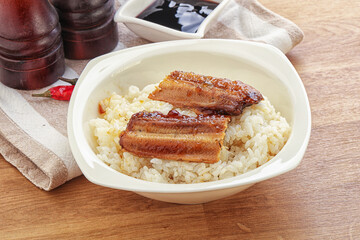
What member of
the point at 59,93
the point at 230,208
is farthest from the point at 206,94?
the point at 59,93

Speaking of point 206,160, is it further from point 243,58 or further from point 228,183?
point 243,58

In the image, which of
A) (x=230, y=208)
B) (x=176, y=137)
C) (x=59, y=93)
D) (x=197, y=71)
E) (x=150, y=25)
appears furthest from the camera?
(x=150, y=25)

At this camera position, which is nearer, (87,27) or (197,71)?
(197,71)

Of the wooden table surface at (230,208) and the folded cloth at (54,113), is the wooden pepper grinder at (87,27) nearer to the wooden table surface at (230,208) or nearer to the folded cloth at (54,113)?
the folded cloth at (54,113)

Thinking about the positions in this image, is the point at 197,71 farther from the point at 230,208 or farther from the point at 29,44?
the point at 29,44

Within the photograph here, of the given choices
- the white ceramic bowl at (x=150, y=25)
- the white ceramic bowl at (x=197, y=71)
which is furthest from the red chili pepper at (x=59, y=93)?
the white ceramic bowl at (x=150, y=25)

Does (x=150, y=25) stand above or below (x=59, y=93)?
above

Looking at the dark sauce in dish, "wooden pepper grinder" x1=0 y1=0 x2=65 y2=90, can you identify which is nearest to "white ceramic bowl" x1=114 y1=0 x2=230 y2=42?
the dark sauce in dish
